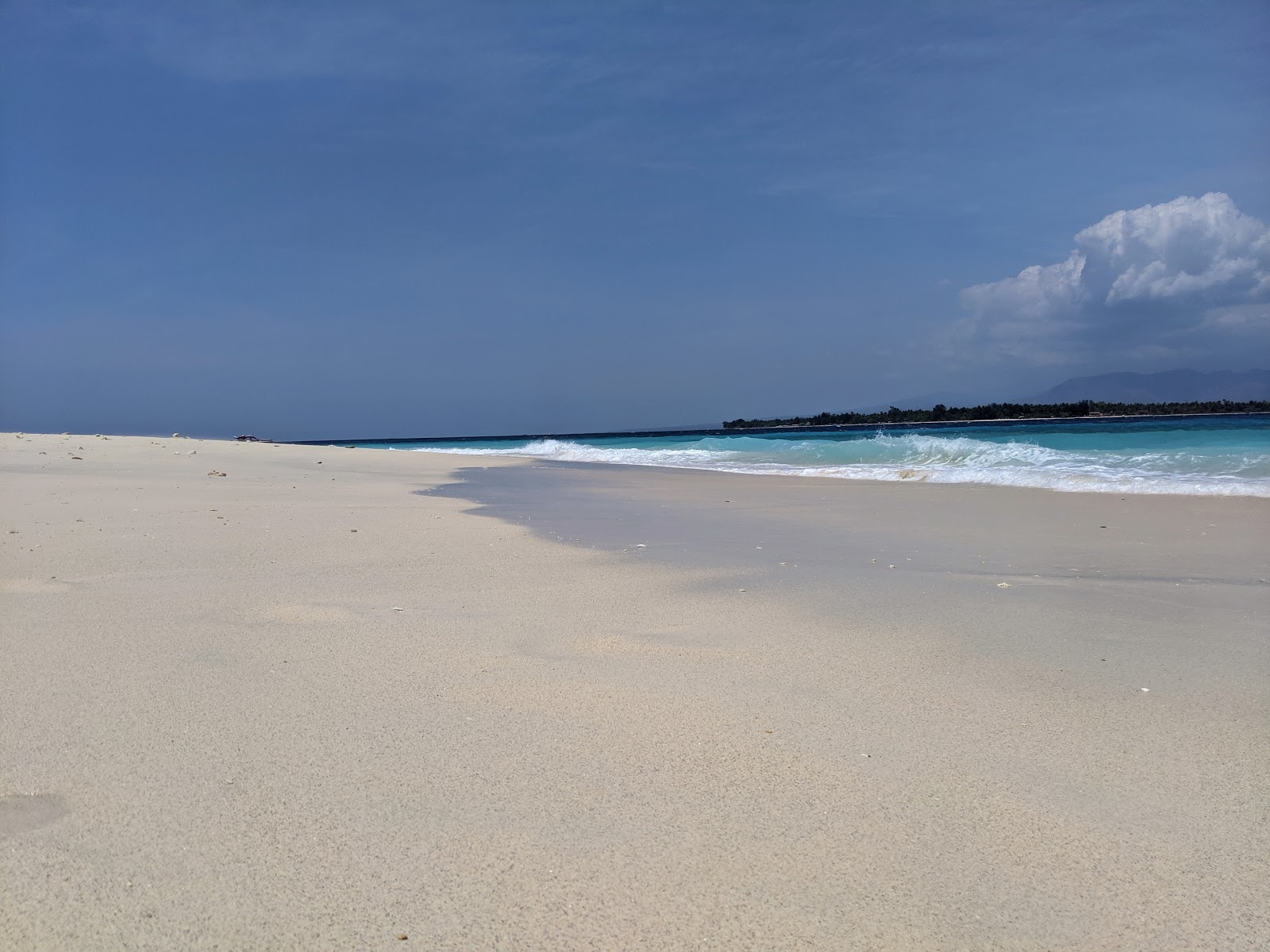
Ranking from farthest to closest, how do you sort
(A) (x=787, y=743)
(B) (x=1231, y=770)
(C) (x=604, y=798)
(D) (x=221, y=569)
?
(D) (x=221, y=569) → (A) (x=787, y=743) → (B) (x=1231, y=770) → (C) (x=604, y=798)

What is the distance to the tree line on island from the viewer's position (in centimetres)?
5062

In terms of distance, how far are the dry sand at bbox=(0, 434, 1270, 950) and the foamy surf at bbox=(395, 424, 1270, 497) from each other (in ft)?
20.1

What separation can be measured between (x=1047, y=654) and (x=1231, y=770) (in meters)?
0.99

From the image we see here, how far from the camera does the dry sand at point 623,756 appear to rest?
1404 millimetres

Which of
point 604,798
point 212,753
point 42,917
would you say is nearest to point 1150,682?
point 604,798

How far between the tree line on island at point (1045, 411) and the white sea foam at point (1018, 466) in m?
37.8

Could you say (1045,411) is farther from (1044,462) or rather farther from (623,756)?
(623,756)

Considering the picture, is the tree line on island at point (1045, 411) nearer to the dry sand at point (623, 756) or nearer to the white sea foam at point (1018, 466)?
the white sea foam at point (1018, 466)

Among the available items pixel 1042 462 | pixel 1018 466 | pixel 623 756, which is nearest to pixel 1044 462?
pixel 1042 462

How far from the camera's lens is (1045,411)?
55.7m

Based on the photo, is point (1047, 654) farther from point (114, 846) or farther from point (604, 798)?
point (114, 846)

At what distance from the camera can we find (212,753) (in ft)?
6.39

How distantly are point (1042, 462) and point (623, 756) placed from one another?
13.8 m

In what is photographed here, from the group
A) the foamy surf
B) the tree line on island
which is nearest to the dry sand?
the foamy surf
